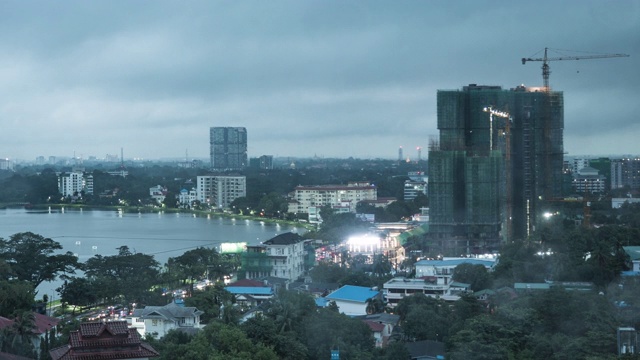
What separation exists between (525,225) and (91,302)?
7876mm

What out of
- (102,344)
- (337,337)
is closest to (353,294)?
(337,337)

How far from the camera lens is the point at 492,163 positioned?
13.9m

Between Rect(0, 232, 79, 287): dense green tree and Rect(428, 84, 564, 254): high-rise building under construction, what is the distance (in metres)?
5.90

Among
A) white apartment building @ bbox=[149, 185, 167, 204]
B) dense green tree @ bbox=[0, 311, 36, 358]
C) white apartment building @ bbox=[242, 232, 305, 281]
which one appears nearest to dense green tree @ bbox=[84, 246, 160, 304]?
white apartment building @ bbox=[242, 232, 305, 281]

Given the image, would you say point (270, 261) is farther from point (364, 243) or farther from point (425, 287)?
point (425, 287)

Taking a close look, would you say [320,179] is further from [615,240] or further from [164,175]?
[615,240]

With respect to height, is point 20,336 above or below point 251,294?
above

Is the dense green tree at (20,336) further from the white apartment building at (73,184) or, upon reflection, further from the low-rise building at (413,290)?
the white apartment building at (73,184)

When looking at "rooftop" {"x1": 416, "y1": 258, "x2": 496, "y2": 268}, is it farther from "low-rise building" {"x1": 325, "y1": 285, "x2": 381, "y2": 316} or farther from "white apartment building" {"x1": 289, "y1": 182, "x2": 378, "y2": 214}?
"white apartment building" {"x1": 289, "y1": 182, "x2": 378, "y2": 214}

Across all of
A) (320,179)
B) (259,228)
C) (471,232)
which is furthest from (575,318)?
(320,179)

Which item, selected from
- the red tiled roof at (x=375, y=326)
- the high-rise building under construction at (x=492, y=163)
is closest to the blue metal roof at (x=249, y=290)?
the red tiled roof at (x=375, y=326)

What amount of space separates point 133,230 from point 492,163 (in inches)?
386

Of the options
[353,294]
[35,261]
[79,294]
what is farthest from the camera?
[35,261]

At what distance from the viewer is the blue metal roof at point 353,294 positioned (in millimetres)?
8258
